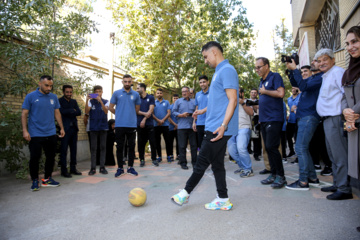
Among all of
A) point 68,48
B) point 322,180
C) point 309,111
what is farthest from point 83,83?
point 322,180

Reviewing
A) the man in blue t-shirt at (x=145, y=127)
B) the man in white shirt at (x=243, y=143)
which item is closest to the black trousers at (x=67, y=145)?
the man in blue t-shirt at (x=145, y=127)

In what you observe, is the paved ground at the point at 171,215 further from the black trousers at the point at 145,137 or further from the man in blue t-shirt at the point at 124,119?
the black trousers at the point at 145,137

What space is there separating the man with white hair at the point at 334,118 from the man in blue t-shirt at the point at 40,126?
4.89 m

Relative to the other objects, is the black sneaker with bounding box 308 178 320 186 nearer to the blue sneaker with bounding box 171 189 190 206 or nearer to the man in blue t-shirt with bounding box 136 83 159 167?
the blue sneaker with bounding box 171 189 190 206

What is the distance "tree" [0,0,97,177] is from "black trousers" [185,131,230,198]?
3.96 metres

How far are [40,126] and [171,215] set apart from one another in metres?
3.25

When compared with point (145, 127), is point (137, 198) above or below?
below

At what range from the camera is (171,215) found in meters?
3.05

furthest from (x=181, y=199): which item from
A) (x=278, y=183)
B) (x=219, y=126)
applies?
(x=278, y=183)

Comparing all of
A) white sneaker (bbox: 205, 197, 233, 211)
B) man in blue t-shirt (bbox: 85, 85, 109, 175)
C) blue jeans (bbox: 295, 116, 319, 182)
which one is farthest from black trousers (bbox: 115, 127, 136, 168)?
blue jeans (bbox: 295, 116, 319, 182)

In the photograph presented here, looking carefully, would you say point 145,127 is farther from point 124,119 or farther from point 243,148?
point 243,148

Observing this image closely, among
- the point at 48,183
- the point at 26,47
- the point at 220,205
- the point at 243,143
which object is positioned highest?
the point at 26,47

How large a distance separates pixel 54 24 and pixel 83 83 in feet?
5.52

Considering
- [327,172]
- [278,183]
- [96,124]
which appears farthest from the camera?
[96,124]
